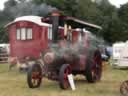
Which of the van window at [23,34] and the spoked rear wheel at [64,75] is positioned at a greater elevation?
the van window at [23,34]

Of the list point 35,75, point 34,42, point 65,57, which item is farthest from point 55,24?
point 34,42

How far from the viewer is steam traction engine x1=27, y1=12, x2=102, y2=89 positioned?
13898mm

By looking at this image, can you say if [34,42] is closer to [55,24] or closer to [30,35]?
[30,35]

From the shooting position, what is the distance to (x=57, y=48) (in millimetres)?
13992

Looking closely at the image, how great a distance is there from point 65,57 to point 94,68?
2346mm

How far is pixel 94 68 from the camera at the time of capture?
647 inches

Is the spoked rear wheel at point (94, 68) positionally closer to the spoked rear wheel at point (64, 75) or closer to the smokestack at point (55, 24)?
the spoked rear wheel at point (64, 75)

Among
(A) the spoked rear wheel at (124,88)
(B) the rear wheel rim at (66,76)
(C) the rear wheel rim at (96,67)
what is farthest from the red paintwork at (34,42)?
(A) the spoked rear wheel at (124,88)

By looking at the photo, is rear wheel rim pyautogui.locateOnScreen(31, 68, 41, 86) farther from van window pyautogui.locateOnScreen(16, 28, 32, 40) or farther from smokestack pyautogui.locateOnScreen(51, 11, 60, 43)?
van window pyautogui.locateOnScreen(16, 28, 32, 40)

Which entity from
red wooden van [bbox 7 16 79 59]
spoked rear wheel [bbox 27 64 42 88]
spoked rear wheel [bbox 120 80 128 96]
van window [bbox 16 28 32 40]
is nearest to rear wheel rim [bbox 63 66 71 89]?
spoked rear wheel [bbox 27 64 42 88]

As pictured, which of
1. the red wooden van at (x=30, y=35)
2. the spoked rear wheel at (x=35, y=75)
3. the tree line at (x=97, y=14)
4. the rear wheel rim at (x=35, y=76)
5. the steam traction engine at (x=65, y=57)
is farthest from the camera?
the red wooden van at (x=30, y=35)

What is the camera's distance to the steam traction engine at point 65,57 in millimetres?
13898

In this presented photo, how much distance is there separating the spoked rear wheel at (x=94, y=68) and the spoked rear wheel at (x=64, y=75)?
1896mm

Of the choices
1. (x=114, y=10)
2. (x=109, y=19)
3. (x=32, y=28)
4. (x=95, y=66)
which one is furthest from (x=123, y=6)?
(x=95, y=66)
